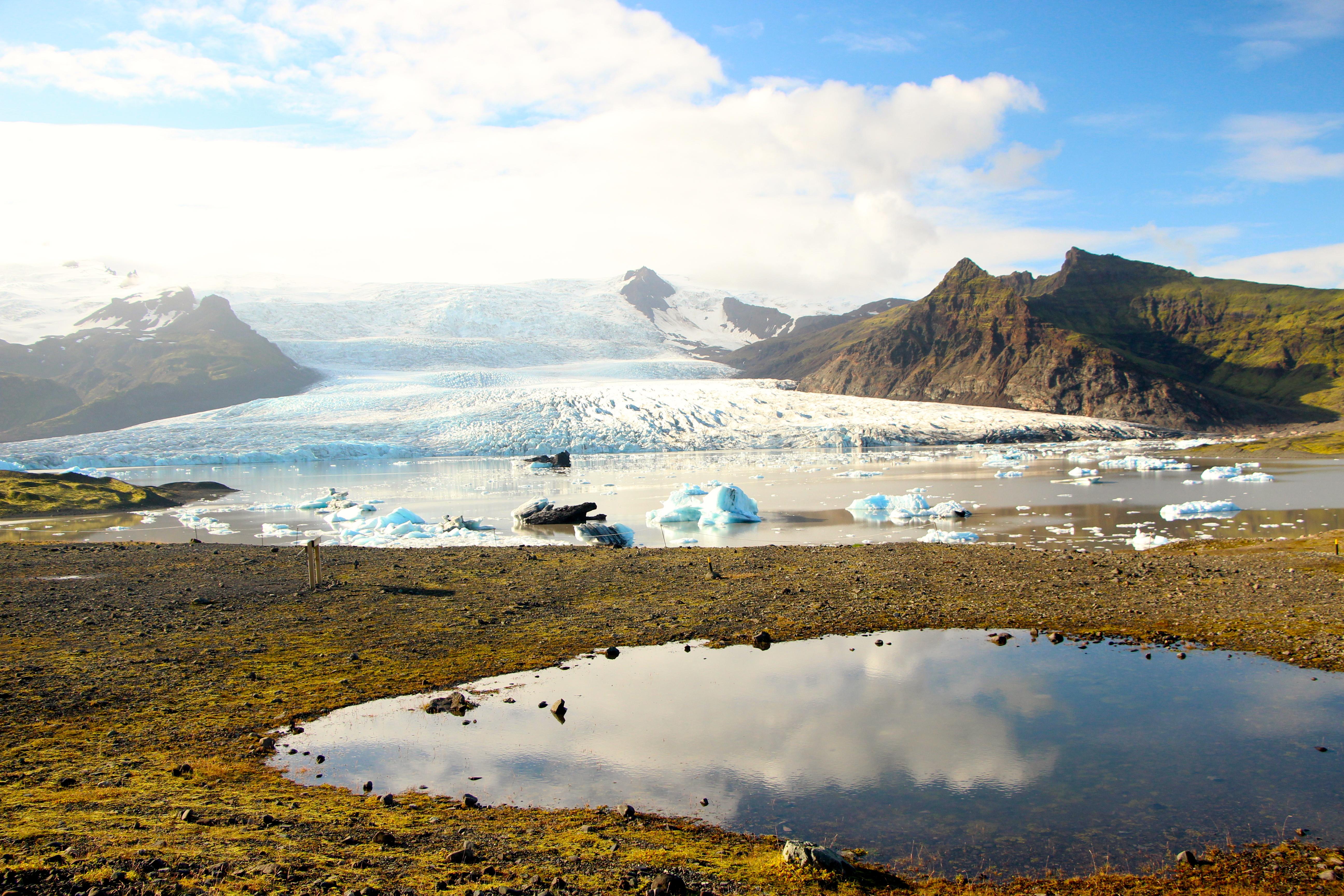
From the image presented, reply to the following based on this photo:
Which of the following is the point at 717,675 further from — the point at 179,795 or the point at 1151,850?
the point at 179,795

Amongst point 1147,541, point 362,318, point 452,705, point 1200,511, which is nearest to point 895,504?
point 1147,541

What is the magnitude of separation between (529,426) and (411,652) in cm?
5494

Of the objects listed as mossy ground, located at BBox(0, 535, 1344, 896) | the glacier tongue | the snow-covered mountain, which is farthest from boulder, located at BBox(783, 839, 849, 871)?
the snow-covered mountain

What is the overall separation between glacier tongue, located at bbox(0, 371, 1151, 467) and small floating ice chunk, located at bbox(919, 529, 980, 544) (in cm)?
4574

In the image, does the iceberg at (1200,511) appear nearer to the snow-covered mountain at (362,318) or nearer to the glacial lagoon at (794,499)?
the glacial lagoon at (794,499)

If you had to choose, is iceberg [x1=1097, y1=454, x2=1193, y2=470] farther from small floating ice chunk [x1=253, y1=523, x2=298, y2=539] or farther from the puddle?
small floating ice chunk [x1=253, y1=523, x2=298, y2=539]

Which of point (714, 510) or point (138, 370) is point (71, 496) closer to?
point (714, 510)

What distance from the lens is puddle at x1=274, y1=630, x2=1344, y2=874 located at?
4.97m

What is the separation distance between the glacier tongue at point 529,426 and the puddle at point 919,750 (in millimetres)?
53999

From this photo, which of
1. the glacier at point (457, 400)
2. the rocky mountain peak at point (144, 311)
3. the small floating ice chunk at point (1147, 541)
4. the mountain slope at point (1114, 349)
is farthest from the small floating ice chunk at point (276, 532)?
the rocky mountain peak at point (144, 311)

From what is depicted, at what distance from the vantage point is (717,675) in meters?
8.14

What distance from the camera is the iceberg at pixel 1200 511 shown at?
20859 mm

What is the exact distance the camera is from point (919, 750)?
6203 millimetres

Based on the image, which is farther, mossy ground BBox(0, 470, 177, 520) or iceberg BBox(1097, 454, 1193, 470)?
iceberg BBox(1097, 454, 1193, 470)
